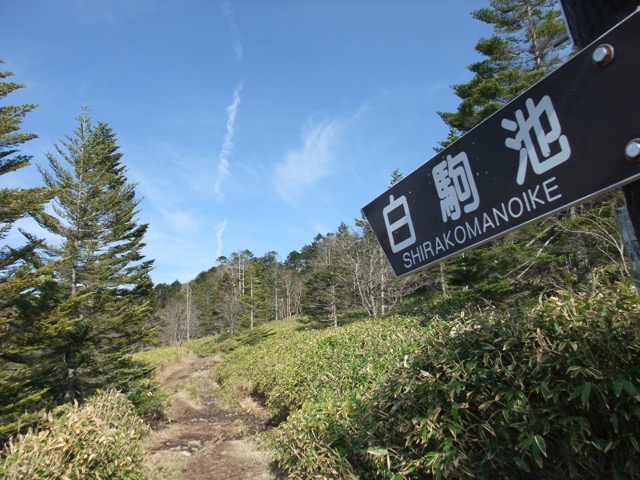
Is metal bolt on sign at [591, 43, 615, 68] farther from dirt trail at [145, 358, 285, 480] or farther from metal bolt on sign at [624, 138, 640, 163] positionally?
dirt trail at [145, 358, 285, 480]

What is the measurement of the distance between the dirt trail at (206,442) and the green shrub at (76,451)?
1.11 m

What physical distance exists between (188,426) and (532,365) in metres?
11.2

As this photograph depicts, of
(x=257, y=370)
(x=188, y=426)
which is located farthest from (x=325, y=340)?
(x=188, y=426)

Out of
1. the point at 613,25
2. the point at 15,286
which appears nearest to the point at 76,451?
the point at 15,286

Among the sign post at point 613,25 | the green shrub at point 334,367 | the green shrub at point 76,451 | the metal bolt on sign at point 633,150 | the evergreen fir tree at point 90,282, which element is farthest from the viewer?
the evergreen fir tree at point 90,282

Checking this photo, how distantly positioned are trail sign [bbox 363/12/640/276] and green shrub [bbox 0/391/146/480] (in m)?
4.98

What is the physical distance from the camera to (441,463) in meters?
2.66

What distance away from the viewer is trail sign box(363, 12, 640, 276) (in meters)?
1.02

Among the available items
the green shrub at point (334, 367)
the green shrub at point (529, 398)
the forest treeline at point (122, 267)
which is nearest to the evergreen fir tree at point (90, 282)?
the forest treeline at point (122, 267)

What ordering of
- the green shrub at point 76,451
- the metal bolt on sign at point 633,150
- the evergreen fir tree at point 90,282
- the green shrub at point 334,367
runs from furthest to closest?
the evergreen fir tree at point 90,282 → the green shrub at point 334,367 → the green shrub at point 76,451 → the metal bolt on sign at point 633,150

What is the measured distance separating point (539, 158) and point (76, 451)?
230 inches

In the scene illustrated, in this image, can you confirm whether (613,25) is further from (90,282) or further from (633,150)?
(90,282)

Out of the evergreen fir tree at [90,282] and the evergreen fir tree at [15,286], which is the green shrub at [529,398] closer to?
the evergreen fir tree at [15,286]

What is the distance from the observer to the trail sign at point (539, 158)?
1.02m
